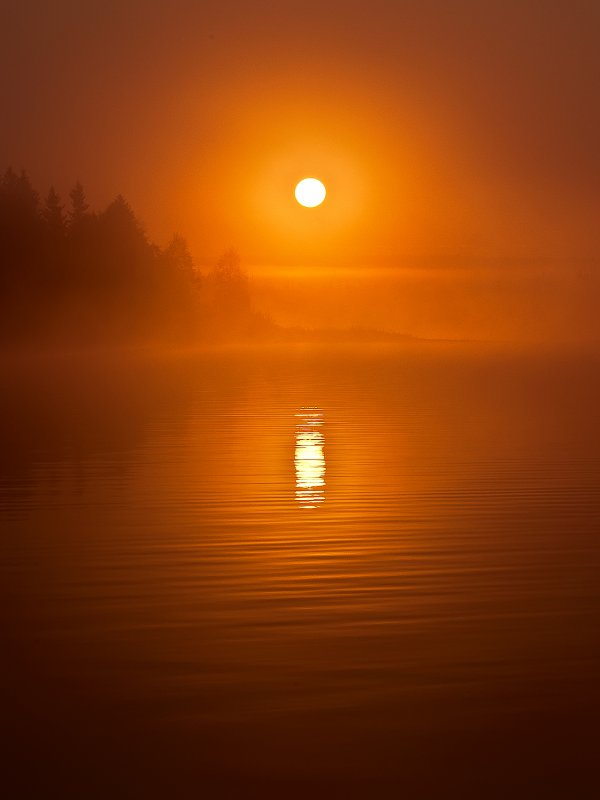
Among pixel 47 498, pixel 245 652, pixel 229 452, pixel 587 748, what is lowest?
pixel 587 748

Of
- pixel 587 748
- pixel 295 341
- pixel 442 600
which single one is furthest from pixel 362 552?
pixel 295 341

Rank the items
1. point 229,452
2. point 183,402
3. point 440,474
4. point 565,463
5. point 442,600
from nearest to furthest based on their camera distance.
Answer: point 442,600, point 440,474, point 565,463, point 229,452, point 183,402

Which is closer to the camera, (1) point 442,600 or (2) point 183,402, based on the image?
(1) point 442,600

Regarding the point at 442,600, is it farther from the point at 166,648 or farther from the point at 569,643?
the point at 166,648

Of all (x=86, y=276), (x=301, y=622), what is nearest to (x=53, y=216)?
(x=86, y=276)

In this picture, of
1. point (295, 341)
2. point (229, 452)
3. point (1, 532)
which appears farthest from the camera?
point (295, 341)

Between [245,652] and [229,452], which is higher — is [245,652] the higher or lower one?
the lower one

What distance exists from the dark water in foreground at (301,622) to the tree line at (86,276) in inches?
3019

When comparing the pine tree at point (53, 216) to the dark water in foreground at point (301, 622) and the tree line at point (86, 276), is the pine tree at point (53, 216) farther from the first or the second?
the dark water in foreground at point (301, 622)

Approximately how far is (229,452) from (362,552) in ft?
39.2

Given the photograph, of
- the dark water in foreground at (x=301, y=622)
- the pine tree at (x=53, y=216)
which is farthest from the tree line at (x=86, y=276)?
the dark water in foreground at (x=301, y=622)

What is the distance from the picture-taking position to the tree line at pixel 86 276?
9919 centimetres

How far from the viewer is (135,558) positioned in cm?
1438

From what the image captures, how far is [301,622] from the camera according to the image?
11203 mm
